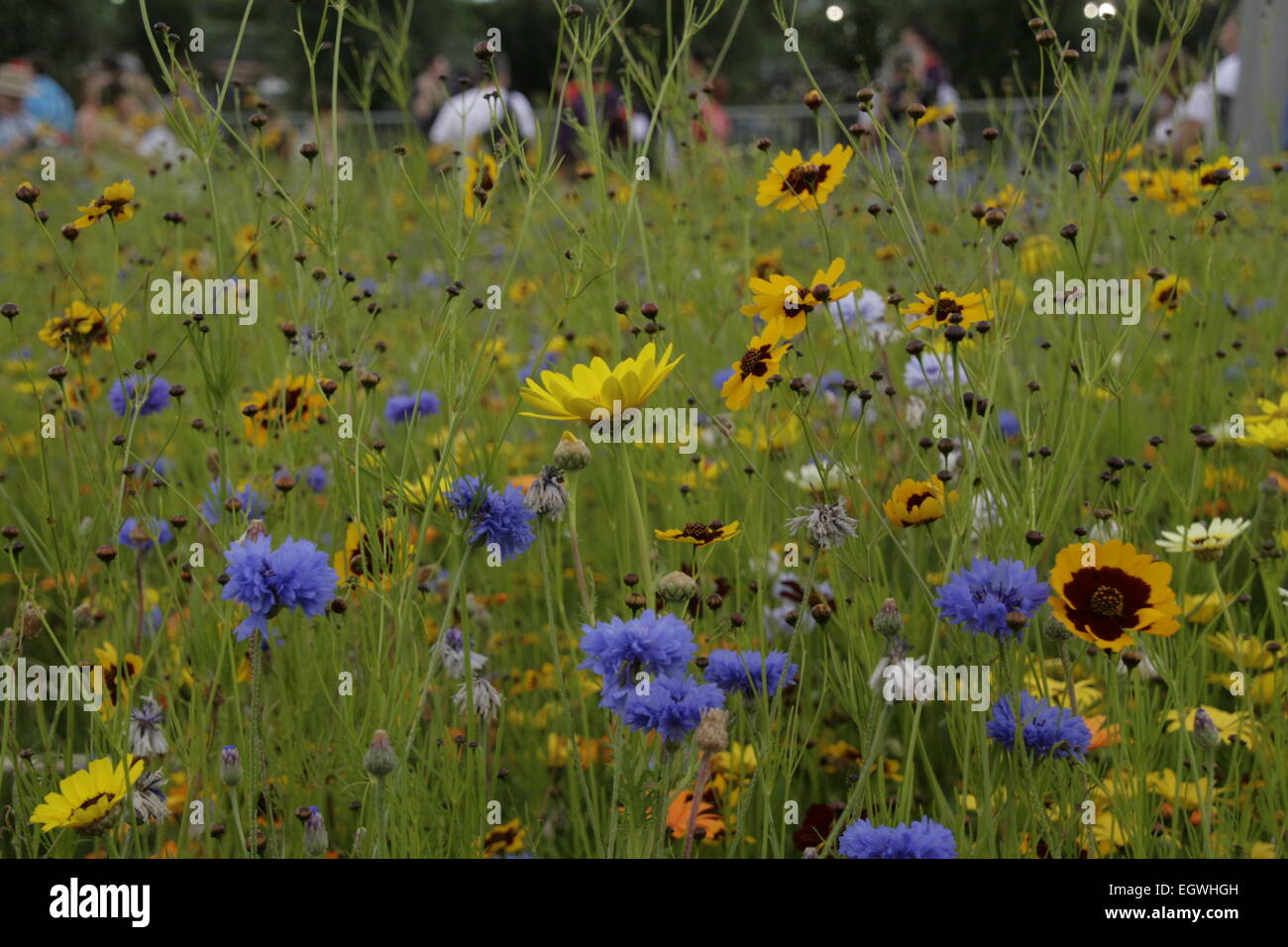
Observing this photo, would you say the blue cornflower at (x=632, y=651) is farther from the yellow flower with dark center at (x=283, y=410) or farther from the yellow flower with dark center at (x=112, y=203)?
the yellow flower with dark center at (x=112, y=203)

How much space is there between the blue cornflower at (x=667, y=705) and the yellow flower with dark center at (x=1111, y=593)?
272 mm

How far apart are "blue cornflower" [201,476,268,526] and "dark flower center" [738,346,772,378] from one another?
50 centimetres

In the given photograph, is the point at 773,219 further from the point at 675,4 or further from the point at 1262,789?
the point at 675,4

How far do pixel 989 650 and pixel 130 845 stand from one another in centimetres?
79

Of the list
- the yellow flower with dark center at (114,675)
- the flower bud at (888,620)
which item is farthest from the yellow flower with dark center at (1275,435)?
the yellow flower with dark center at (114,675)

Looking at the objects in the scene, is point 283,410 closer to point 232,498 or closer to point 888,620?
point 232,498

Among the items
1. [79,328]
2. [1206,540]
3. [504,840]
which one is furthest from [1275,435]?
[79,328]

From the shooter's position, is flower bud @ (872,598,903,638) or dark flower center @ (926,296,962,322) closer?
flower bud @ (872,598,903,638)

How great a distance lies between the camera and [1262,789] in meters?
1.01

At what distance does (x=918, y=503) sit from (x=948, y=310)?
0.58 feet

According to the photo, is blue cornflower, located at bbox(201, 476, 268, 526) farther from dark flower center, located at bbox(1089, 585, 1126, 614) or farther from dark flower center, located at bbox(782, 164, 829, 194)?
dark flower center, located at bbox(1089, 585, 1126, 614)

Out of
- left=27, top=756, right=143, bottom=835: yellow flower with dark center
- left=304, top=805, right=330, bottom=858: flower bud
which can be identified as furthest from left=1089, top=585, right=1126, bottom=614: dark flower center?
left=27, top=756, right=143, bottom=835: yellow flower with dark center

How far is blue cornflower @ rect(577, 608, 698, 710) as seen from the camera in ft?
2.53
